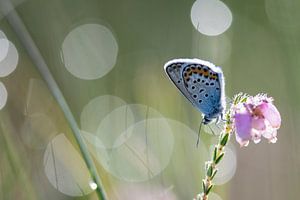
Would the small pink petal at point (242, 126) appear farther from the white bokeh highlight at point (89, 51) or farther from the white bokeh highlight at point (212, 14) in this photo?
the white bokeh highlight at point (212, 14)

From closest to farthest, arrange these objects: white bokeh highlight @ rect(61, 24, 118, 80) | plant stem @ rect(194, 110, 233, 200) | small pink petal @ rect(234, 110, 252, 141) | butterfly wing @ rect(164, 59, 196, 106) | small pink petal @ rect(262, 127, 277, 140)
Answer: plant stem @ rect(194, 110, 233, 200) < small pink petal @ rect(234, 110, 252, 141) < small pink petal @ rect(262, 127, 277, 140) < butterfly wing @ rect(164, 59, 196, 106) < white bokeh highlight @ rect(61, 24, 118, 80)

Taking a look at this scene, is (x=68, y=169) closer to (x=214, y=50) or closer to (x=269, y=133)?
(x=269, y=133)

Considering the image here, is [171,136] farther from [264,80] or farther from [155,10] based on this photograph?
[155,10]

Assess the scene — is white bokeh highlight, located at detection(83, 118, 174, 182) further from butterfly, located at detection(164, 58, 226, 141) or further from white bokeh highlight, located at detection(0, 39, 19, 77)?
white bokeh highlight, located at detection(0, 39, 19, 77)

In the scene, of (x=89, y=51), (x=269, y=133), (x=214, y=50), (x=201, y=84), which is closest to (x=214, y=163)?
(x=269, y=133)

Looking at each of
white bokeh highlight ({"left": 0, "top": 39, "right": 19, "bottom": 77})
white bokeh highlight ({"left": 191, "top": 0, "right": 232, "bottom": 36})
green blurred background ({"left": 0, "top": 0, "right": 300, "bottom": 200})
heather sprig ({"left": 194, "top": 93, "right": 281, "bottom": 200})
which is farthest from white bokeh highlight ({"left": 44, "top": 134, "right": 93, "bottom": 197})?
white bokeh highlight ({"left": 191, "top": 0, "right": 232, "bottom": 36})

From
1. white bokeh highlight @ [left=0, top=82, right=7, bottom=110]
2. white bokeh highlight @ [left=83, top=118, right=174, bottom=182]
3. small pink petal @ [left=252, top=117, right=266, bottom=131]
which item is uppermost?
white bokeh highlight @ [left=0, top=82, right=7, bottom=110]

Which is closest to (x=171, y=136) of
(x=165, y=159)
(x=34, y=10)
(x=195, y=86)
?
(x=165, y=159)
